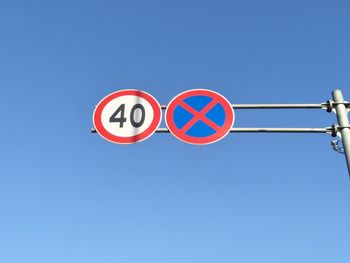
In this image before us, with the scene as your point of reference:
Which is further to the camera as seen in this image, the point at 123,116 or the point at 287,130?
the point at 123,116

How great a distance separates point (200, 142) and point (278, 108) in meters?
0.87

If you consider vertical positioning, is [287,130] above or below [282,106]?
below

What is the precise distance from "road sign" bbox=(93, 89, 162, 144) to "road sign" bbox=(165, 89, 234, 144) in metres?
0.18

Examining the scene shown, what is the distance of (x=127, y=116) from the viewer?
406cm

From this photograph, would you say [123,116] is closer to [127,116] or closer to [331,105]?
[127,116]

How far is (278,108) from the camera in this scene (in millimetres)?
3977

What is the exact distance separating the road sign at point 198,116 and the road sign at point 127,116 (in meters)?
0.18

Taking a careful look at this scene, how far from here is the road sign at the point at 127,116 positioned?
395 centimetres

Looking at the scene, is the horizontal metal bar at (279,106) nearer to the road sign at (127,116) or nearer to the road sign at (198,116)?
the road sign at (198,116)

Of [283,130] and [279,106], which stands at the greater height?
[279,106]

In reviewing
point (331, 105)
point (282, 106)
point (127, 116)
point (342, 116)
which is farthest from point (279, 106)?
point (127, 116)

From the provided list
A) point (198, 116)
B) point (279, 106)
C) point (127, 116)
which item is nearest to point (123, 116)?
point (127, 116)

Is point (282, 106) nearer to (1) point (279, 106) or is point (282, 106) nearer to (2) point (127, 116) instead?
(1) point (279, 106)

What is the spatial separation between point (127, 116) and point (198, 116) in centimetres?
74
